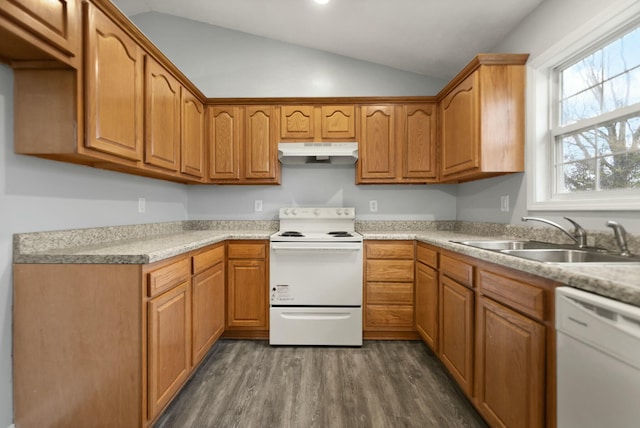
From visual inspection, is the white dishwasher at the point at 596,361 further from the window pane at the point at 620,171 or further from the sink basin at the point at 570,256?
the window pane at the point at 620,171

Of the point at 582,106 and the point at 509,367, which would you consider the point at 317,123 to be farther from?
the point at 509,367

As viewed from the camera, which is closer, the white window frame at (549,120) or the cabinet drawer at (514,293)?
the cabinet drawer at (514,293)

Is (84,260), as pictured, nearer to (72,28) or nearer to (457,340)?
(72,28)

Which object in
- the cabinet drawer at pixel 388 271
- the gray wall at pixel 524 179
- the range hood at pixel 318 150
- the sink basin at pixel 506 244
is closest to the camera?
the gray wall at pixel 524 179

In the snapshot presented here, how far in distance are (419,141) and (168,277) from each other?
7.90 feet

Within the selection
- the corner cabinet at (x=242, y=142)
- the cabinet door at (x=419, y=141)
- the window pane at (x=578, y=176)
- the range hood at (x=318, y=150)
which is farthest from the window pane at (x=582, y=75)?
the corner cabinet at (x=242, y=142)

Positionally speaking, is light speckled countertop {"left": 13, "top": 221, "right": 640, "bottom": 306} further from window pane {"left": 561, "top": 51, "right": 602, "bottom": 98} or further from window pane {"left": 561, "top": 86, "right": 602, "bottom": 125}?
window pane {"left": 561, "top": 51, "right": 602, "bottom": 98}

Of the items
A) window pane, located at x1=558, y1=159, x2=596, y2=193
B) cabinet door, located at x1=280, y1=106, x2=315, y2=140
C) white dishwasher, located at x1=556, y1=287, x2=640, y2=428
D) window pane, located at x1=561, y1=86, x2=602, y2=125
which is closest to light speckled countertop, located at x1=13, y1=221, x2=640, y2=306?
white dishwasher, located at x1=556, y1=287, x2=640, y2=428

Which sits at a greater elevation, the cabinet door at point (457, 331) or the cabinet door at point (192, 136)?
the cabinet door at point (192, 136)

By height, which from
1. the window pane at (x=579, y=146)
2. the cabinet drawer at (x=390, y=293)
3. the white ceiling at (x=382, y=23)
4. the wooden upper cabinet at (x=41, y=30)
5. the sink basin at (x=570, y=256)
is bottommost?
the cabinet drawer at (x=390, y=293)

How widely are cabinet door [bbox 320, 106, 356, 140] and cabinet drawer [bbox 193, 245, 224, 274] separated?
144 cm

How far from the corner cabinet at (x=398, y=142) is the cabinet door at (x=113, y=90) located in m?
1.84

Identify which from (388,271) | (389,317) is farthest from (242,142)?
(389,317)

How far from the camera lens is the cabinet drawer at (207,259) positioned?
6.13 ft
